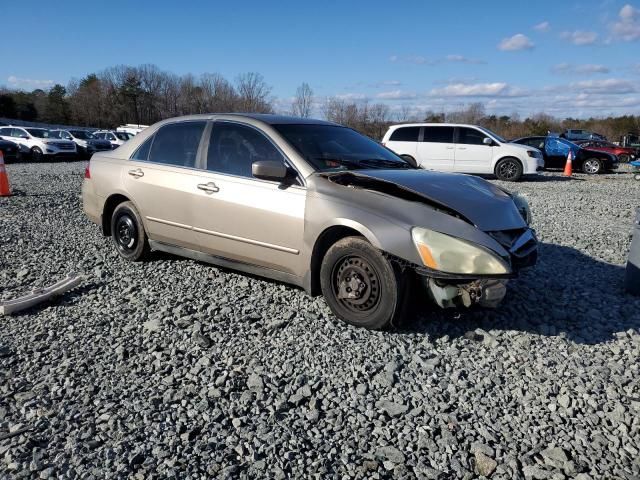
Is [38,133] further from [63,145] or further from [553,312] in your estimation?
[553,312]

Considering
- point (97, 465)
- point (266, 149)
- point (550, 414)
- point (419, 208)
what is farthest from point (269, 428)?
point (266, 149)

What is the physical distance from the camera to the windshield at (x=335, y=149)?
459 centimetres

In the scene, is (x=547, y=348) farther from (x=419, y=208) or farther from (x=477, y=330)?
(x=419, y=208)

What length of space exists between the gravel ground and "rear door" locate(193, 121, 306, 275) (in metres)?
0.42

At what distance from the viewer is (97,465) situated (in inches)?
→ 99.5

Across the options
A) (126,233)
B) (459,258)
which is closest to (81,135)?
(126,233)

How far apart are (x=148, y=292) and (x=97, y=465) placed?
2458 millimetres

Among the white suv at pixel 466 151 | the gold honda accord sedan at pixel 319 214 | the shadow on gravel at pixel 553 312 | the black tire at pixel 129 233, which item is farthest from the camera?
the white suv at pixel 466 151

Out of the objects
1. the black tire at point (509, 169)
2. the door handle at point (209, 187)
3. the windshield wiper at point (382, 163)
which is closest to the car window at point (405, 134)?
the black tire at point (509, 169)

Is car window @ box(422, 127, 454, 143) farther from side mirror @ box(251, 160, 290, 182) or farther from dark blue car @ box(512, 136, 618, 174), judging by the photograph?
side mirror @ box(251, 160, 290, 182)

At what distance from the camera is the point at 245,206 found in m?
4.60

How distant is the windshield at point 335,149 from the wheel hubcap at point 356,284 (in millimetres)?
910

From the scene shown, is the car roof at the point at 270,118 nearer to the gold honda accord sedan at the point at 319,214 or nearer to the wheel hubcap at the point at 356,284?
the gold honda accord sedan at the point at 319,214

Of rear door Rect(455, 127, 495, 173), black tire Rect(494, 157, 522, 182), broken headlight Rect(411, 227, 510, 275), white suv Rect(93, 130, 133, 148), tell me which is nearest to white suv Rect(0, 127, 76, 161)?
white suv Rect(93, 130, 133, 148)
